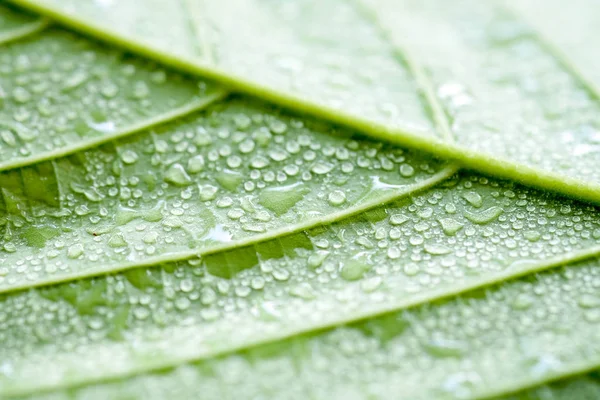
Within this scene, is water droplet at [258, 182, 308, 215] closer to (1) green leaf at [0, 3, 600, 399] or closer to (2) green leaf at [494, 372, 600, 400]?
(1) green leaf at [0, 3, 600, 399]

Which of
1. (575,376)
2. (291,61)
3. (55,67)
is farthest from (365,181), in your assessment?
(55,67)

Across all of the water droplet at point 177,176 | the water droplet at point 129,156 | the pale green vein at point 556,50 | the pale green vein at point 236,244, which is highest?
the pale green vein at point 556,50

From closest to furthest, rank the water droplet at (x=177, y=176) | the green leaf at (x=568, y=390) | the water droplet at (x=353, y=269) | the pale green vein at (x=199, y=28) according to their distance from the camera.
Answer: the green leaf at (x=568, y=390)
the water droplet at (x=353, y=269)
the water droplet at (x=177, y=176)
the pale green vein at (x=199, y=28)

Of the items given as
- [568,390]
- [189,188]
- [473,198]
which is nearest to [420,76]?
[473,198]

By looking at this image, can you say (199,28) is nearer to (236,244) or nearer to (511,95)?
(236,244)

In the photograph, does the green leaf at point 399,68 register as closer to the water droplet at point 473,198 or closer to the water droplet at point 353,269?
the water droplet at point 473,198

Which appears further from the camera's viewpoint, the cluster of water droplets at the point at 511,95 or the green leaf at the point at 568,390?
the cluster of water droplets at the point at 511,95

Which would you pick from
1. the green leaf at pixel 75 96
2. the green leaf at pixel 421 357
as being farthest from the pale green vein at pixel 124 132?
the green leaf at pixel 421 357
